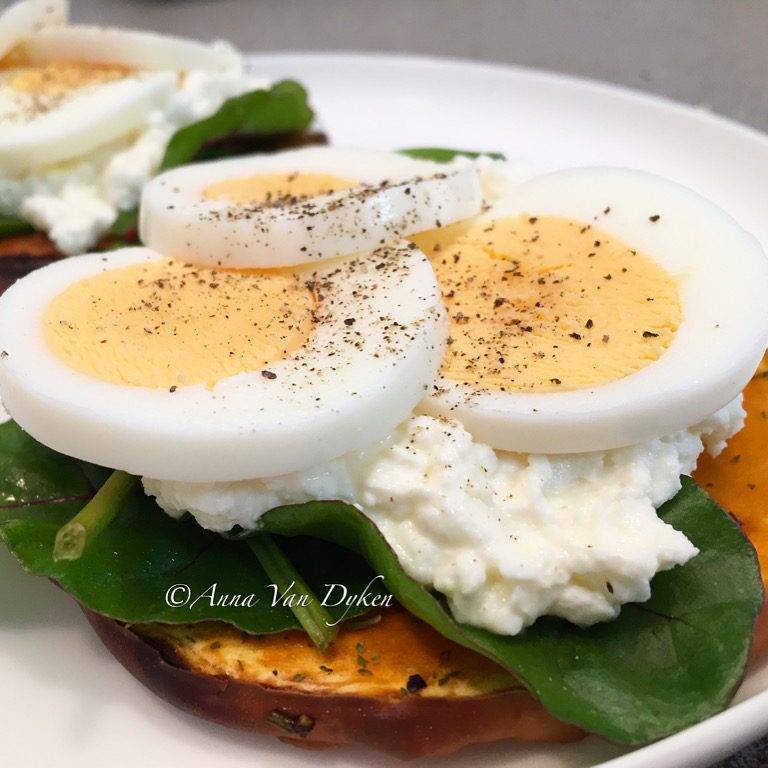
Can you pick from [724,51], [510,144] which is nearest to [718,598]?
[510,144]

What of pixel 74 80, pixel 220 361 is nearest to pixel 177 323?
pixel 220 361

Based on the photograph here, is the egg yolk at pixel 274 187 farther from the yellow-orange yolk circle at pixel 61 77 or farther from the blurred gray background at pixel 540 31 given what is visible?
the blurred gray background at pixel 540 31

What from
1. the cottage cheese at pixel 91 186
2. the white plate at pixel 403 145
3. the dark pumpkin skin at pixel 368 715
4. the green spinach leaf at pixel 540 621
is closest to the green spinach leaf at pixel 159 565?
the green spinach leaf at pixel 540 621

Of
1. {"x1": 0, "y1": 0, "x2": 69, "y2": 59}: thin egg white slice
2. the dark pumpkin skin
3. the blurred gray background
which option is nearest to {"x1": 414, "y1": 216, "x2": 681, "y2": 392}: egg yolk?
the dark pumpkin skin

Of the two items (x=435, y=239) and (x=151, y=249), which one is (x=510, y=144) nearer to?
(x=435, y=239)

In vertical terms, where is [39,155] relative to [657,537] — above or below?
below

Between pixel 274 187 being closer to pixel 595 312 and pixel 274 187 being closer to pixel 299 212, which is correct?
pixel 299 212

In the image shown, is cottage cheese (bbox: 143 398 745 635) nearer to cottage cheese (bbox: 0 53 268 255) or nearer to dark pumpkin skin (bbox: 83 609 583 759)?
dark pumpkin skin (bbox: 83 609 583 759)
